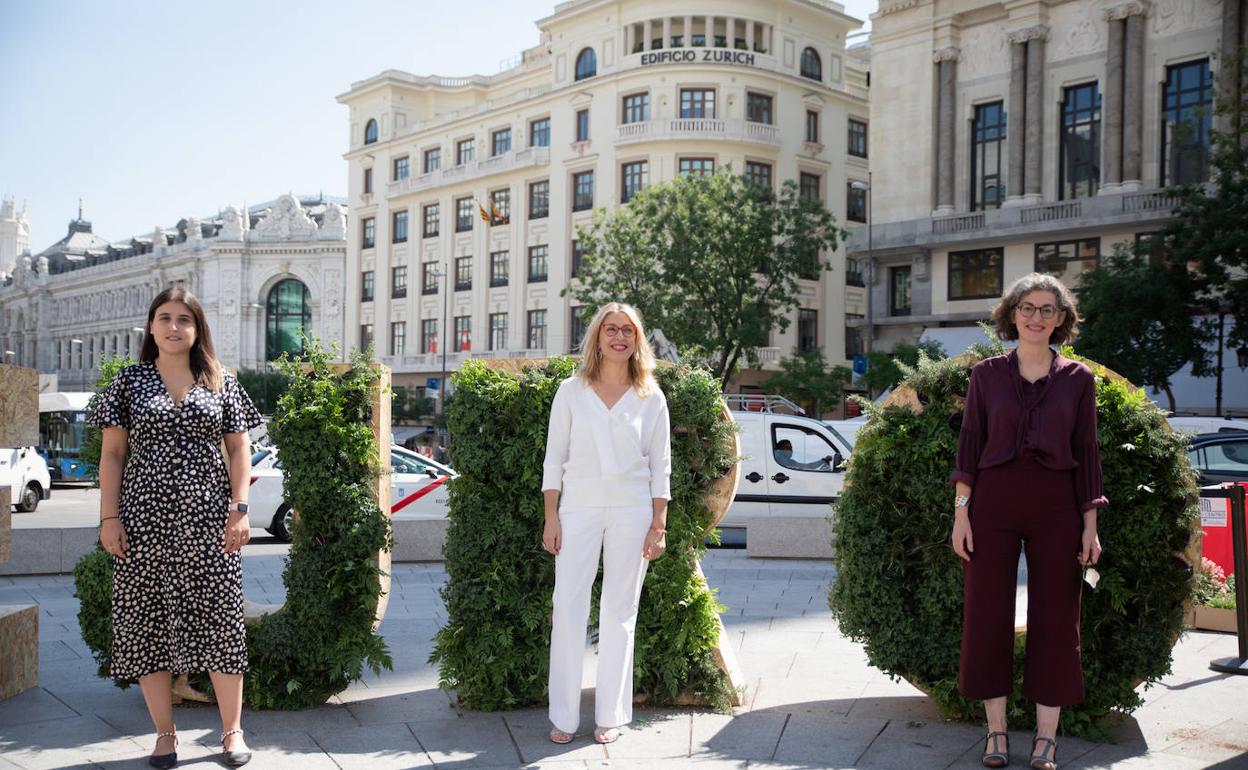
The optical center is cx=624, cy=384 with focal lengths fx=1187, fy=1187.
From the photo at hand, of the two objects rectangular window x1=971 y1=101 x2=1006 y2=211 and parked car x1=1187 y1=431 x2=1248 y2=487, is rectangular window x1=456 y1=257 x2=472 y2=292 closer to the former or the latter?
rectangular window x1=971 y1=101 x2=1006 y2=211

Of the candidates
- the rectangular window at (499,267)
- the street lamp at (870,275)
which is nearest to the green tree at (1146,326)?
the street lamp at (870,275)

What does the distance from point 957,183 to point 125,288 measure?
281 feet

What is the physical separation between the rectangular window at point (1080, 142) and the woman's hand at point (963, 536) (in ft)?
121

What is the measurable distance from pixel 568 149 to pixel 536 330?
8.60 metres

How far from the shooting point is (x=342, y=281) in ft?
296

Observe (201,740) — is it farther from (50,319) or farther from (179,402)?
(50,319)

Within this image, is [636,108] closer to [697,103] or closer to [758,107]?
[697,103]

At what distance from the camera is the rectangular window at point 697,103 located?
50000 mm

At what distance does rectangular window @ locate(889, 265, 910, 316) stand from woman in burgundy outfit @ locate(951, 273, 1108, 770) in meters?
39.1

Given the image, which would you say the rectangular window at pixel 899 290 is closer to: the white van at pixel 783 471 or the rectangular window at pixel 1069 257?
the rectangular window at pixel 1069 257

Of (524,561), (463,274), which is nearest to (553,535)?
(524,561)

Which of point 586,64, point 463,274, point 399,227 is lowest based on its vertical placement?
point 463,274

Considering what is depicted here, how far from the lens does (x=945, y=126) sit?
41.8 metres

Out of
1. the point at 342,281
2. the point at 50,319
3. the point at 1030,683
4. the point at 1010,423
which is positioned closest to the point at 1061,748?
the point at 1030,683
